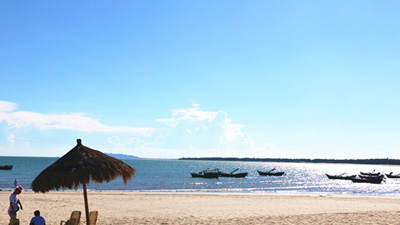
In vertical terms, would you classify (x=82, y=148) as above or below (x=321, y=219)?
above

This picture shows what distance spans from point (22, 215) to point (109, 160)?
7.81m

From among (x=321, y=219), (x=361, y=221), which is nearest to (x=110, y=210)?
(x=321, y=219)

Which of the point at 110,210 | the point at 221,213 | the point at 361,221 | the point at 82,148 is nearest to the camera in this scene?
the point at 82,148

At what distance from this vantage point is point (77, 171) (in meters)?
10.6

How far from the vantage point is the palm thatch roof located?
417 inches

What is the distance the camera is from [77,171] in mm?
10602

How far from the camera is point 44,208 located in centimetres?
1925

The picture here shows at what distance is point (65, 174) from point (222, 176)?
211 feet

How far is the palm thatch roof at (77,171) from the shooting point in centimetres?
1060

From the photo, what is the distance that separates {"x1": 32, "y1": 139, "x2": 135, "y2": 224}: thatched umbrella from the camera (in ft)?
34.8

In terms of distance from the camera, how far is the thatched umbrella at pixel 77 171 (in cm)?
1060

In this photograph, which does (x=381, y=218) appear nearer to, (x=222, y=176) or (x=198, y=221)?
(x=198, y=221)

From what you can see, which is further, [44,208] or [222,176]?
[222,176]

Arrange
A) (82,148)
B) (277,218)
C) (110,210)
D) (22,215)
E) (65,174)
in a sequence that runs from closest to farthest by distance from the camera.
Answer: (65,174)
(82,148)
(277,218)
(22,215)
(110,210)
